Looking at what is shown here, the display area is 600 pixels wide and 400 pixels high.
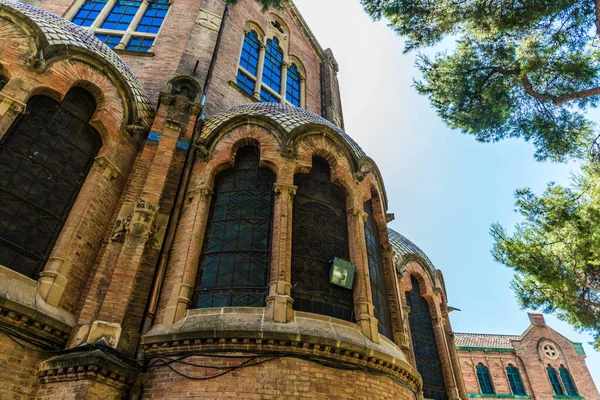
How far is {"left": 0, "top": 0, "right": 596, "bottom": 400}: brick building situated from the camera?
5.33 metres

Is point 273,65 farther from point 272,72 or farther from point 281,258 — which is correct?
point 281,258

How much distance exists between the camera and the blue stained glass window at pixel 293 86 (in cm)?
1572

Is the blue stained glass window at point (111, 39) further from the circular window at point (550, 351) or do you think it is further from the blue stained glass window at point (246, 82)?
the circular window at point (550, 351)

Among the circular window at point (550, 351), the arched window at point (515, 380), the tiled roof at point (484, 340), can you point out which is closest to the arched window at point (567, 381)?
the circular window at point (550, 351)

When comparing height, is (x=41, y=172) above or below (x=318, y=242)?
above

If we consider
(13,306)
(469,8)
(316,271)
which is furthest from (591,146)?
(13,306)

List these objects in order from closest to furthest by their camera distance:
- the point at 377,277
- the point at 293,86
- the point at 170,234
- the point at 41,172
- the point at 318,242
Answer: the point at 41,172
the point at 170,234
the point at 318,242
the point at 377,277
the point at 293,86

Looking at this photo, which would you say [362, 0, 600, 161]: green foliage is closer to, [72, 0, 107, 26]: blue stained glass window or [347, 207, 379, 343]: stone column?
[347, 207, 379, 343]: stone column

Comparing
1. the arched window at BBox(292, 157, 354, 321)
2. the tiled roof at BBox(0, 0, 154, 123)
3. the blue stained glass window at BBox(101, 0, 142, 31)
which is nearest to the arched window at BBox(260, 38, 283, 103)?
the blue stained glass window at BBox(101, 0, 142, 31)

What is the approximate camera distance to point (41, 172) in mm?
6363

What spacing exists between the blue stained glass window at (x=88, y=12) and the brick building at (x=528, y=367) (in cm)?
2796

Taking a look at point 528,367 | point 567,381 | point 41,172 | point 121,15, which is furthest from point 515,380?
point 121,15

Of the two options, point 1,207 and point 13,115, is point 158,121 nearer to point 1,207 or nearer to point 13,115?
point 13,115

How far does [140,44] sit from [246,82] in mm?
3693
